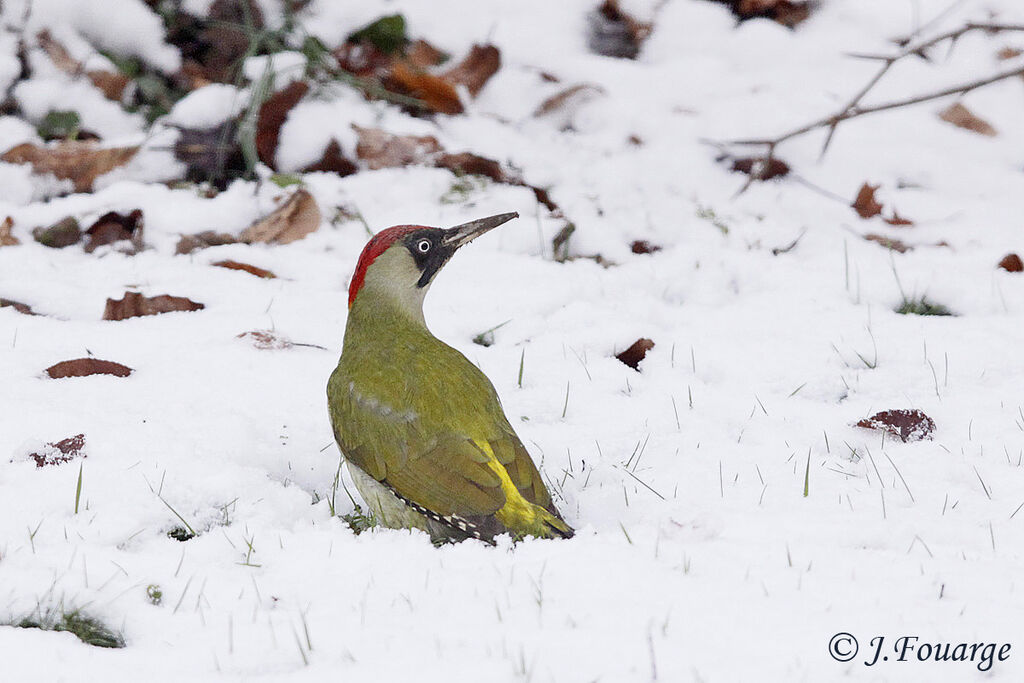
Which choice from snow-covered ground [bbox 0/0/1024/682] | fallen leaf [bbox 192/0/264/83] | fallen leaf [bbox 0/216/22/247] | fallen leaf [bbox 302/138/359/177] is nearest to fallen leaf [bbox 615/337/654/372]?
snow-covered ground [bbox 0/0/1024/682]

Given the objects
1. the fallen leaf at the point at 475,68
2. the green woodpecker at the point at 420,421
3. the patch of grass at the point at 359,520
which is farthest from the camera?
the fallen leaf at the point at 475,68

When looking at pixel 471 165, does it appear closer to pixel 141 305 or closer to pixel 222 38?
pixel 222 38

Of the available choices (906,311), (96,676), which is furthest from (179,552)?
(906,311)

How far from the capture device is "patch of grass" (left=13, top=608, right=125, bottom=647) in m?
2.37

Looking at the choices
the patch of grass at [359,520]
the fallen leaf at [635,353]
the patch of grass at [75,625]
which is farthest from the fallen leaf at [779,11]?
the patch of grass at [75,625]

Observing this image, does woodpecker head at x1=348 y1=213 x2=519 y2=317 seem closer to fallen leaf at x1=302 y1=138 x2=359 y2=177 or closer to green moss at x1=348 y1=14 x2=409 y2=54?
fallen leaf at x1=302 y1=138 x2=359 y2=177

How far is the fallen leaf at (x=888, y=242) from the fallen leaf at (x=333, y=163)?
2.60 meters

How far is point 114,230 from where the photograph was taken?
492 centimetres

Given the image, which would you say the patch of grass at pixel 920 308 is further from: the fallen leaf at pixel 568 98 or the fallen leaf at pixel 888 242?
the fallen leaf at pixel 568 98

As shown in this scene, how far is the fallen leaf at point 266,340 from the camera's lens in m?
4.02

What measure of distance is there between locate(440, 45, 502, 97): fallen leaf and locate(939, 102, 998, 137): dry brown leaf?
259 centimetres

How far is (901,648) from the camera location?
7.35ft

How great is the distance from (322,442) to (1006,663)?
6.86 ft

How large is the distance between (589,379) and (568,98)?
2.68 metres
